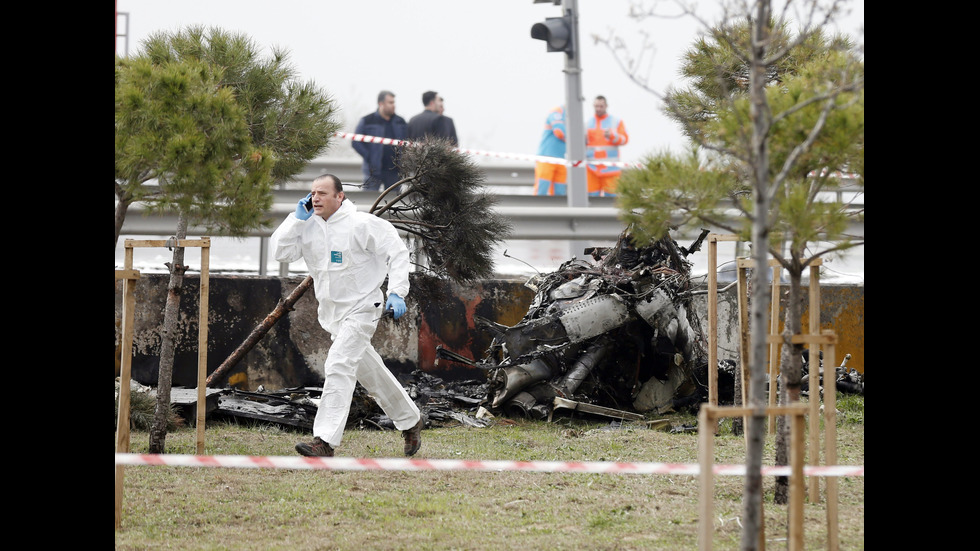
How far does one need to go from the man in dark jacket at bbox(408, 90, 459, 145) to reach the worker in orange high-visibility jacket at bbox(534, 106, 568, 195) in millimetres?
1494

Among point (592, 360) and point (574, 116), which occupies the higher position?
point (574, 116)

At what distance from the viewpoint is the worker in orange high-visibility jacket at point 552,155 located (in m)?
11.9

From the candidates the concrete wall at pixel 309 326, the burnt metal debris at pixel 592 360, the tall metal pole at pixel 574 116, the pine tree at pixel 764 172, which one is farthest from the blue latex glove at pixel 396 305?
the tall metal pole at pixel 574 116

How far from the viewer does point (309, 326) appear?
809 centimetres

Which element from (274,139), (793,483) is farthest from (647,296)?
(793,483)

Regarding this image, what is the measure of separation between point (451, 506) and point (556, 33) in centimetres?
509

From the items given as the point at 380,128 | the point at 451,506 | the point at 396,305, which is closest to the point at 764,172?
the point at 451,506

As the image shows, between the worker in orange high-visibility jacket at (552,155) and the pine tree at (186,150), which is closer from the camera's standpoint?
the pine tree at (186,150)

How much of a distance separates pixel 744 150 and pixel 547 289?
14.9 ft

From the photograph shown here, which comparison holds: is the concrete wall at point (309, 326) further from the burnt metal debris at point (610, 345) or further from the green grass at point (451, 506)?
the green grass at point (451, 506)

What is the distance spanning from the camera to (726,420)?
286 inches

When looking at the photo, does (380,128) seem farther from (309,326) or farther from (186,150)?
(186,150)

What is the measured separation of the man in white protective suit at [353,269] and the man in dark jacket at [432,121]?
4653mm

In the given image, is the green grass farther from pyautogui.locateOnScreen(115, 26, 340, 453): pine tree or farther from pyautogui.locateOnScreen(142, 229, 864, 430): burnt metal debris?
pyautogui.locateOnScreen(115, 26, 340, 453): pine tree
